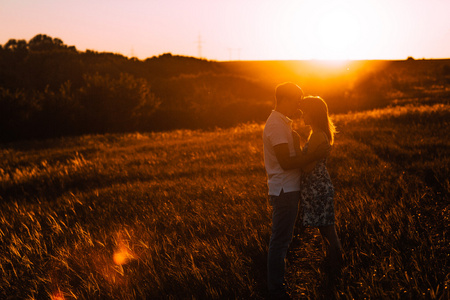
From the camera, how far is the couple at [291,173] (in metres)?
3.41

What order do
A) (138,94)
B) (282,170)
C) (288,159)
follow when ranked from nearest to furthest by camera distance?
(288,159) < (282,170) < (138,94)

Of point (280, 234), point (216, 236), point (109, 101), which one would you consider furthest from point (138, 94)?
point (280, 234)

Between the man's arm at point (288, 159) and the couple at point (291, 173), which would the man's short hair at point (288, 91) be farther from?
the man's arm at point (288, 159)

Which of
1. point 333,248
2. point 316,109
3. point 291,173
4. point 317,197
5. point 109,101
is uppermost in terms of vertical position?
point 316,109

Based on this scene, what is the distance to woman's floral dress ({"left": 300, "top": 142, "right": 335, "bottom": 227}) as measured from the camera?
377 centimetres

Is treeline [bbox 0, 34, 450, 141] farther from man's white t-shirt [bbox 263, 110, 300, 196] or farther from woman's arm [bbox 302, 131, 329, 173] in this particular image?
woman's arm [bbox 302, 131, 329, 173]

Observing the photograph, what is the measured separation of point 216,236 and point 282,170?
81.9 inches

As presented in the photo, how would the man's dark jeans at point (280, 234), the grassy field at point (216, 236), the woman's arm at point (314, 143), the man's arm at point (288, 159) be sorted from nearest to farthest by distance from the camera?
the man's arm at point (288, 159), the man's dark jeans at point (280, 234), the woman's arm at point (314, 143), the grassy field at point (216, 236)

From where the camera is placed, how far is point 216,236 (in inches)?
204

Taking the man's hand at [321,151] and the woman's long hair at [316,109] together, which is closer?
the man's hand at [321,151]

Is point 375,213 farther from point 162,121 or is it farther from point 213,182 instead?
point 162,121

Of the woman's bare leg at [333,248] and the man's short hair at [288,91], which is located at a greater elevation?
the man's short hair at [288,91]

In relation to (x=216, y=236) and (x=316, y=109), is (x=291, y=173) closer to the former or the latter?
(x=316, y=109)

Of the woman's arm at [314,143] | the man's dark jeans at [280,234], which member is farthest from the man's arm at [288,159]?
the man's dark jeans at [280,234]
